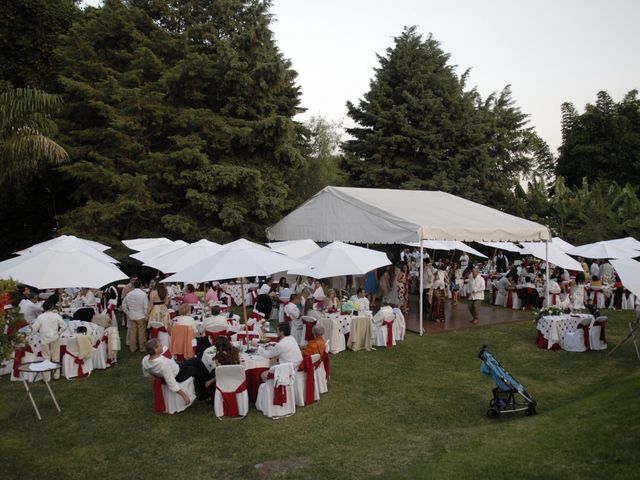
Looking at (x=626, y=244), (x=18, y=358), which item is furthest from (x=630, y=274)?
(x=18, y=358)

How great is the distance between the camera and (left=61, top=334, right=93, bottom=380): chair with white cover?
1086cm

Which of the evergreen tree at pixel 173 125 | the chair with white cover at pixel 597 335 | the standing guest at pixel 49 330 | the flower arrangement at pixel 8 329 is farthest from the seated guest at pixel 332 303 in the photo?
the evergreen tree at pixel 173 125

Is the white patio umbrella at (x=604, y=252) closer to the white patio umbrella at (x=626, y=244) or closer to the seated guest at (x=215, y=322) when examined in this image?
the white patio umbrella at (x=626, y=244)

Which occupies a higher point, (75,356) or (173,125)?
(173,125)

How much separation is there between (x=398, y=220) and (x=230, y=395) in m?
8.87

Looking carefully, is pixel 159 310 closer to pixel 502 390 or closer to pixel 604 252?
pixel 502 390

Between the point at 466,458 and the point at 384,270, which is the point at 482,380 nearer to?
the point at 466,458

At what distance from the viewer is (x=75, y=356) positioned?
10867mm

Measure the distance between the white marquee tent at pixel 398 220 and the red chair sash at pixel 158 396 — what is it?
28.5 ft

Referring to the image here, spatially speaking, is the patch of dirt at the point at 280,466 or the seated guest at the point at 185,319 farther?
the seated guest at the point at 185,319

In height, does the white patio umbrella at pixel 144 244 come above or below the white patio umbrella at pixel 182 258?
above

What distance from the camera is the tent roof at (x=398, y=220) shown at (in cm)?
1580

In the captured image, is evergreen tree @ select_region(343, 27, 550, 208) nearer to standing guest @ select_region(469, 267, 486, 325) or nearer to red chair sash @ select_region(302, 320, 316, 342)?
standing guest @ select_region(469, 267, 486, 325)

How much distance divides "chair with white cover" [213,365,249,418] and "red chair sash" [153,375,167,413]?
953 millimetres
